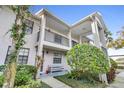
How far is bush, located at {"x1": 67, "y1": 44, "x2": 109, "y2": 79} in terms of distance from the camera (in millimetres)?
5762

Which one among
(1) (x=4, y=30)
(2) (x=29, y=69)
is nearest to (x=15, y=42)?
(2) (x=29, y=69)

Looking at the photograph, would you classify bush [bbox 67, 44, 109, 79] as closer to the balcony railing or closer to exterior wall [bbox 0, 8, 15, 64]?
the balcony railing

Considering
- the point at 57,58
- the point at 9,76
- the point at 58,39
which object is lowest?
the point at 9,76

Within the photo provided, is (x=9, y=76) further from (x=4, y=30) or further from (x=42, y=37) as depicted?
(x=42, y=37)

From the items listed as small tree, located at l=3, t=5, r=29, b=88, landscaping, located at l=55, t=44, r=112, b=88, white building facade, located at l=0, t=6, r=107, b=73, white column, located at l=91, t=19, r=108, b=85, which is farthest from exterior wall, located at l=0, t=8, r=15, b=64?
white column, located at l=91, t=19, r=108, b=85

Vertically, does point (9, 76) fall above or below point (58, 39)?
below

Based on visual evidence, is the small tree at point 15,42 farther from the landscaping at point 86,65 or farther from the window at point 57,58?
the window at point 57,58

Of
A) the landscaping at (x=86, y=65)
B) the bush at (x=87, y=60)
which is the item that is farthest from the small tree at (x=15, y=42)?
the bush at (x=87, y=60)

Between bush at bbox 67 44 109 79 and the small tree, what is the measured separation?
137 inches

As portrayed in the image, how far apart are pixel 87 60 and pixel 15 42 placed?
3879 millimetres

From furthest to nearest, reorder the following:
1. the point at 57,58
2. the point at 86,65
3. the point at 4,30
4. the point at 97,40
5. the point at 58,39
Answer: the point at 57,58 < the point at 58,39 < the point at 97,40 < the point at 4,30 < the point at 86,65

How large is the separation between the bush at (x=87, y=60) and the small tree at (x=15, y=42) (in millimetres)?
3478

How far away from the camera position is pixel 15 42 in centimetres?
349
